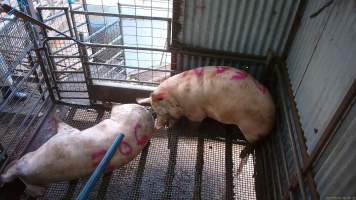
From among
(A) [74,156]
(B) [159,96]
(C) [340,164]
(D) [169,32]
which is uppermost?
(C) [340,164]

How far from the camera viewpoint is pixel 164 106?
408cm

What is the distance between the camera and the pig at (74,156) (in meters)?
3.35

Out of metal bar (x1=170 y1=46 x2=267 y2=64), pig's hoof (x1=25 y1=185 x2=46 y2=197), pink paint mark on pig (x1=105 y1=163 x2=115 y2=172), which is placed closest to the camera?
pig's hoof (x1=25 y1=185 x2=46 y2=197)

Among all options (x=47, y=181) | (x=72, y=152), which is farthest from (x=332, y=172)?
(x=47, y=181)

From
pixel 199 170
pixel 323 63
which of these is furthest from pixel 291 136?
pixel 199 170

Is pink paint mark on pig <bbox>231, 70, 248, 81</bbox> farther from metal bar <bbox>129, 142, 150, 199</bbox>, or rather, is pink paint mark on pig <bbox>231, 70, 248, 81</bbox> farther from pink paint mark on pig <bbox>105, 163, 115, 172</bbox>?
pink paint mark on pig <bbox>105, 163, 115, 172</bbox>

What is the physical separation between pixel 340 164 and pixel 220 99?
5.76 feet

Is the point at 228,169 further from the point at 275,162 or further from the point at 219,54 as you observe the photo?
the point at 219,54

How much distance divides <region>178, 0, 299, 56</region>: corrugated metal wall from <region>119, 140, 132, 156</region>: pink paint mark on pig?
1589 mm

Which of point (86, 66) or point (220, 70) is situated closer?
point (220, 70)

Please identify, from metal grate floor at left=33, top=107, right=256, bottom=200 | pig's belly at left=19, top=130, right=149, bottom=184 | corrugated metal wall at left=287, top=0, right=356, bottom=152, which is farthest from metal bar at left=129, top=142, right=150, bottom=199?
corrugated metal wall at left=287, top=0, right=356, bottom=152

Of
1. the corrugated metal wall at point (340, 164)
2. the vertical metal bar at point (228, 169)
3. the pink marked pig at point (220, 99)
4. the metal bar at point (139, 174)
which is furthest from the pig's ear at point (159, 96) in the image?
the corrugated metal wall at point (340, 164)

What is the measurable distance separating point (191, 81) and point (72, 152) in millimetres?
1622

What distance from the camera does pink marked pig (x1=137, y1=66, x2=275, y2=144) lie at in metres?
3.67
